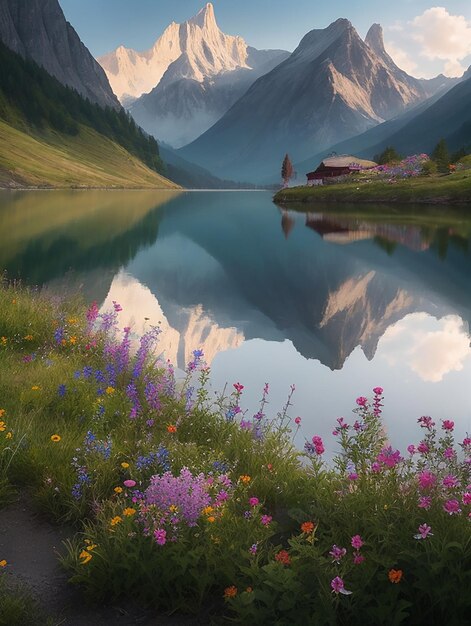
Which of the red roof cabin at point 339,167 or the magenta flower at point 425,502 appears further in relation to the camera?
the red roof cabin at point 339,167

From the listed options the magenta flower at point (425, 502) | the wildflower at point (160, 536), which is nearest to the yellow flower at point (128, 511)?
the wildflower at point (160, 536)

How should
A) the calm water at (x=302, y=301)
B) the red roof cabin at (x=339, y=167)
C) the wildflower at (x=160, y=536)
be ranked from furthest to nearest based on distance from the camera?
the red roof cabin at (x=339, y=167) < the calm water at (x=302, y=301) < the wildflower at (x=160, y=536)

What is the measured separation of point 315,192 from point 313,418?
123626 mm

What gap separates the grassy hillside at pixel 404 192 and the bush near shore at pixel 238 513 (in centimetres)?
10116

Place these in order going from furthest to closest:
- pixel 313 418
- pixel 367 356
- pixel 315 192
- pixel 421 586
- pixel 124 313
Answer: pixel 315 192 < pixel 124 313 < pixel 367 356 < pixel 313 418 < pixel 421 586

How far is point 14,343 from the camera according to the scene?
49.0ft

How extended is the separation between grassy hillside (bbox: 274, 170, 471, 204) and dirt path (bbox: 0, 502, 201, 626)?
10378 cm

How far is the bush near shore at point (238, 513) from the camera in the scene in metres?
5.03

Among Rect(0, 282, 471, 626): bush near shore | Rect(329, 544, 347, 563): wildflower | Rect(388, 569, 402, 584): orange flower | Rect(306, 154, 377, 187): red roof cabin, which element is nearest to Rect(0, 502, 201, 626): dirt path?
Rect(0, 282, 471, 626): bush near shore

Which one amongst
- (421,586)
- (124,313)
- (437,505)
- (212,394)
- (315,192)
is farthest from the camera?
(315,192)

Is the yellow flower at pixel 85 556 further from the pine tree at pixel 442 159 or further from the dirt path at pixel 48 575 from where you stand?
the pine tree at pixel 442 159

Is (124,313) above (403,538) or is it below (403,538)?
below

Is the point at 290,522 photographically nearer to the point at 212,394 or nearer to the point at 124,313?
the point at 212,394

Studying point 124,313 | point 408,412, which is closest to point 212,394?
point 408,412
